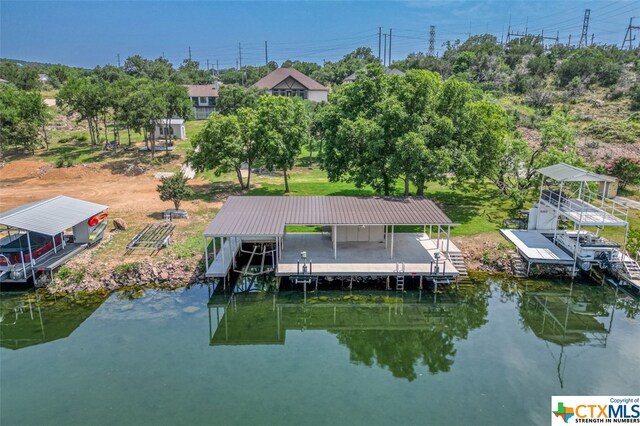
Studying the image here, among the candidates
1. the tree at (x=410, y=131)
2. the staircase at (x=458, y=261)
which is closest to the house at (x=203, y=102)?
the tree at (x=410, y=131)

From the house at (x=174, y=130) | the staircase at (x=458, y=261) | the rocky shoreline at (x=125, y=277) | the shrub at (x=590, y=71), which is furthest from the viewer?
the shrub at (x=590, y=71)

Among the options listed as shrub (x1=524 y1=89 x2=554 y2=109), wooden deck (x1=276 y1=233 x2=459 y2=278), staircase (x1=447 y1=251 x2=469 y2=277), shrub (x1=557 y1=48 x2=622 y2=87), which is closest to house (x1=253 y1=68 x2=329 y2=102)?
shrub (x1=524 y1=89 x2=554 y2=109)

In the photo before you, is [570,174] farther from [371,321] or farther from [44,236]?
[44,236]

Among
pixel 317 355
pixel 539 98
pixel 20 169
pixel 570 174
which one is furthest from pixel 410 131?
pixel 539 98

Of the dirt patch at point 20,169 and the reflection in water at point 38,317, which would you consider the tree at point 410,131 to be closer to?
the reflection in water at point 38,317

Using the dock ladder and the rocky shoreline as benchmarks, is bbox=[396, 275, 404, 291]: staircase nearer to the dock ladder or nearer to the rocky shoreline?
the dock ladder

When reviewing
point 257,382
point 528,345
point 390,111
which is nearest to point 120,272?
point 257,382
